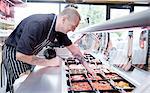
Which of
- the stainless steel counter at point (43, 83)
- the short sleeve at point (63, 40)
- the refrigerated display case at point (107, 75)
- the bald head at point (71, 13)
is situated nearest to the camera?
the refrigerated display case at point (107, 75)

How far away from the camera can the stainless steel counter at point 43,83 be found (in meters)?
1.28

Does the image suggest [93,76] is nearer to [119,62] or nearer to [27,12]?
[119,62]

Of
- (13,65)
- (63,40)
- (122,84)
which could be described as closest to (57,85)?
(122,84)

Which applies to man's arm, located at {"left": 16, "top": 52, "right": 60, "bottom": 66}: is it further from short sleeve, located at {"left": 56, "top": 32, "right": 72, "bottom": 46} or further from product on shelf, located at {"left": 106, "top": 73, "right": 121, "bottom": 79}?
product on shelf, located at {"left": 106, "top": 73, "right": 121, "bottom": 79}

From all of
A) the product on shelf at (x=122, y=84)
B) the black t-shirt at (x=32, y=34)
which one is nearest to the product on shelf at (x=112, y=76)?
the product on shelf at (x=122, y=84)

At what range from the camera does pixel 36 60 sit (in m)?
1.86

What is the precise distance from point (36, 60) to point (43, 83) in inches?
17.7

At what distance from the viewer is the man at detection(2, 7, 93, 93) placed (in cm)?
165

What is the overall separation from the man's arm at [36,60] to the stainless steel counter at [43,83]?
0.31ft

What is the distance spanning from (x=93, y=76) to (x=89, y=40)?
5.67ft

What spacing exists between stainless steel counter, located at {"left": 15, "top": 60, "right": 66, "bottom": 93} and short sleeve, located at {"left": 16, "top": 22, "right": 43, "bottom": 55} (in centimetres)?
19

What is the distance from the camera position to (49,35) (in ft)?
6.24

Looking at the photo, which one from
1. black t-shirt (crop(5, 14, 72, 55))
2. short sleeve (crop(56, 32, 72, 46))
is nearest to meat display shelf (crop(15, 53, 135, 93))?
black t-shirt (crop(5, 14, 72, 55))

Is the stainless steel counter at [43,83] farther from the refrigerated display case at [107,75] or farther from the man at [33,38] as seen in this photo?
the man at [33,38]
